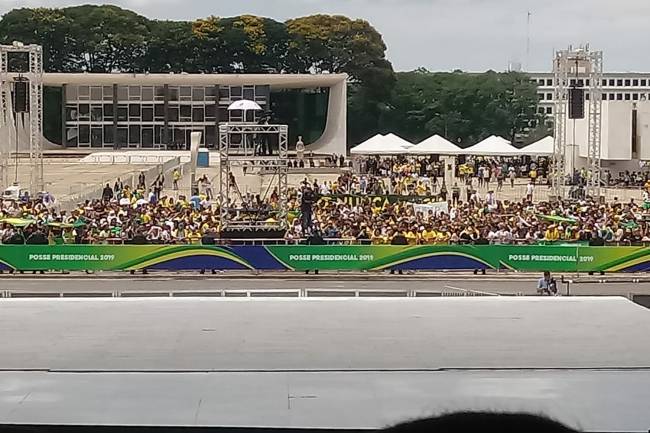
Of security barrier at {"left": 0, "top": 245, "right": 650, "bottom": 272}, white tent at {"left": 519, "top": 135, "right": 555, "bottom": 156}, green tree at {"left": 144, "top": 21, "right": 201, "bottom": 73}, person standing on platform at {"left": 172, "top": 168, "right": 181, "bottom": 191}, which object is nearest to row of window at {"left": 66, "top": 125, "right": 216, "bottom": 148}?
green tree at {"left": 144, "top": 21, "right": 201, "bottom": 73}

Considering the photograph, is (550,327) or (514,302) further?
(514,302)

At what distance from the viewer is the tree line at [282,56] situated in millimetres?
86188

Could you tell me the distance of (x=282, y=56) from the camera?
3588 inches

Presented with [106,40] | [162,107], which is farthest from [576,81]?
[106,40]

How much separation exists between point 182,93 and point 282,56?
63.0 feet

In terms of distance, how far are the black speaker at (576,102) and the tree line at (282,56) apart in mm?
49596

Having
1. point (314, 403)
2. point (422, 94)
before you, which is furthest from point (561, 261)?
point (422, 94)

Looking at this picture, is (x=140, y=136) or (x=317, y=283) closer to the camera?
(x=317, y=283)

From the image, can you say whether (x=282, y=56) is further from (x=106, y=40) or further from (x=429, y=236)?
(x=429, y=236)

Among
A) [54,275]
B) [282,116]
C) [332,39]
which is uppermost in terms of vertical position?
[332,39]

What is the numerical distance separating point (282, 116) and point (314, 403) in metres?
77.4

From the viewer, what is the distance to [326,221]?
2583 centimetres

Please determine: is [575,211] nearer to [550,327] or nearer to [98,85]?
[550,327]

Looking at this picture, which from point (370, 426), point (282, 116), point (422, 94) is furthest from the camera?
point (422, 94)
